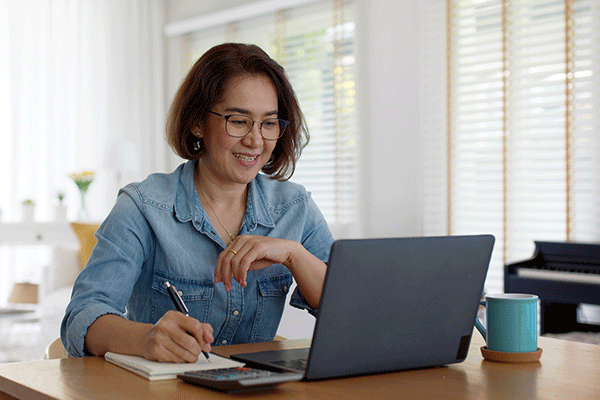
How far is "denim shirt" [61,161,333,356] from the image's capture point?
1.28m

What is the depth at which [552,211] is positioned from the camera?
3.50m

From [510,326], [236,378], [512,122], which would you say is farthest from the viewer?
[512,122]

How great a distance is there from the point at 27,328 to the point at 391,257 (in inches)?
173

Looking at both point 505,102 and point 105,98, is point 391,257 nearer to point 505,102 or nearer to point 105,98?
point 505,102

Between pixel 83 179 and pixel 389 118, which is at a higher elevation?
pixel 389 118

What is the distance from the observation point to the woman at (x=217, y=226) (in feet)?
4.18

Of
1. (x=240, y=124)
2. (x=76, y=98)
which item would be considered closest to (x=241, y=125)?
(x=240, y=124)

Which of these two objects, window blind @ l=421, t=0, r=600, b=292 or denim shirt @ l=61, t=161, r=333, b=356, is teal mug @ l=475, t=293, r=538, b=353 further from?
window blind @ l=421, t=0, r=600, b=292

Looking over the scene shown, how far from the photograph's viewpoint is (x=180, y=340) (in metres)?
0.99

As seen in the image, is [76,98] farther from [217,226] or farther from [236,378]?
[236,378]

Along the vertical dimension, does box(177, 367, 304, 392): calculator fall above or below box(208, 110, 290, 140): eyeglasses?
below

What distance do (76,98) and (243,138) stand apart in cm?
427

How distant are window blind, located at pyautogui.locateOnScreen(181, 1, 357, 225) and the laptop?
3.34 meters

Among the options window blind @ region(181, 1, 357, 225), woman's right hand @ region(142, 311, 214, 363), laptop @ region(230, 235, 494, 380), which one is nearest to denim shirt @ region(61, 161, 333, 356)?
woman's right hand @ region(142, 311, 214, 363)
